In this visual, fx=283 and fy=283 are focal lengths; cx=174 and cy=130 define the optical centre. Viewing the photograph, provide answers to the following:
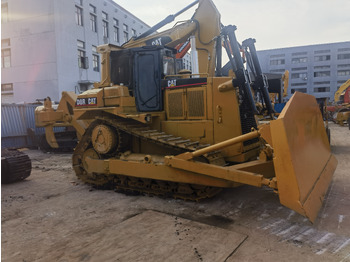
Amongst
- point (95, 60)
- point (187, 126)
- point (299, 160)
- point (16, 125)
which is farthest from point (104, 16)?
point (299, 160)

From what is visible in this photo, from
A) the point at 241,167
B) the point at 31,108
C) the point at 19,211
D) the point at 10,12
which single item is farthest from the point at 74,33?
the point at 241,167

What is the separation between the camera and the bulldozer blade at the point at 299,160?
3408 millimetres

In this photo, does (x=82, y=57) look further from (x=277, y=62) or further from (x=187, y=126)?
(x=277, y=62)

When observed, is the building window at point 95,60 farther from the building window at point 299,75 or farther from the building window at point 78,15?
the building window at point 299,75

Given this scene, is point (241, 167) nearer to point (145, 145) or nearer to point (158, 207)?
point (158, 207)

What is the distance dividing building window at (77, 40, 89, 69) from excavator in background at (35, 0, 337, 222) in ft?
61.3

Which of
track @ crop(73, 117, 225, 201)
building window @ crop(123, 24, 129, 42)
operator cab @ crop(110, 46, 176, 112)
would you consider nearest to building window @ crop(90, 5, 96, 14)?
building window @ crop(123, 24, 129, 42)

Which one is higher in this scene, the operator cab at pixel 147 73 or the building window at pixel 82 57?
the building window at pixel 82 57

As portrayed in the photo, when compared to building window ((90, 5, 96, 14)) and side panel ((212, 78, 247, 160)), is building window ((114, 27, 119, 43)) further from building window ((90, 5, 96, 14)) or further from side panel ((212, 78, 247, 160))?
side panel ((212, 78, 247, 160))

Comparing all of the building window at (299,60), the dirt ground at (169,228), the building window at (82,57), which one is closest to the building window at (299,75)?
the building window at (299,60)

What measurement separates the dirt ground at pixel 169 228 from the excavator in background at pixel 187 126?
0.45m

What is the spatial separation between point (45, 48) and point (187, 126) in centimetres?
1992

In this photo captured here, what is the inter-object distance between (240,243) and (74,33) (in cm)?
2337

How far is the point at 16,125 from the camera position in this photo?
42.2 ft
